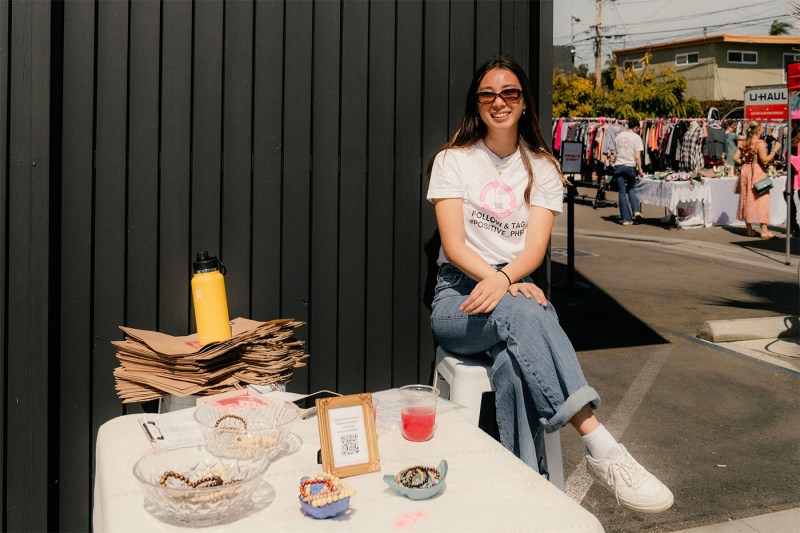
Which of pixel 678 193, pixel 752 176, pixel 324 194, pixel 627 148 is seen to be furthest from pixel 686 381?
pixel 627 148

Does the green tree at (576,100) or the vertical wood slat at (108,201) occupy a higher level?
the green tree at (576,100)

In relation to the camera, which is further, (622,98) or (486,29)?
(622,98)

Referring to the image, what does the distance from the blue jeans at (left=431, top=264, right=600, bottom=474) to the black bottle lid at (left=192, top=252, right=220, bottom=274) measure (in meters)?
0.92

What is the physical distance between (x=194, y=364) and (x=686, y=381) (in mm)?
3689

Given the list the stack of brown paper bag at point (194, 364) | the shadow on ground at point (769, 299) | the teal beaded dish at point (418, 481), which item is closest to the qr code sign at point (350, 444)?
the teal beaded dish at point (418, 481)

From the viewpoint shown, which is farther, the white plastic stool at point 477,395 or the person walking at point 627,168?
the person walking at point 627,168

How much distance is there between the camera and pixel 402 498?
5.42 feet

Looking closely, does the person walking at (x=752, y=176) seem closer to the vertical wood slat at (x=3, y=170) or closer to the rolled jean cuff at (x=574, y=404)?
the rolled jean cuff at (x=574, y=404)

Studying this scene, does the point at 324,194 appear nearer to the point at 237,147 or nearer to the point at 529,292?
the point at 237,147

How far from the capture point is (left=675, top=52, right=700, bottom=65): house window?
41306 mm

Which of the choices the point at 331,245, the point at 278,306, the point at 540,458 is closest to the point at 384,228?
the point at 331,245

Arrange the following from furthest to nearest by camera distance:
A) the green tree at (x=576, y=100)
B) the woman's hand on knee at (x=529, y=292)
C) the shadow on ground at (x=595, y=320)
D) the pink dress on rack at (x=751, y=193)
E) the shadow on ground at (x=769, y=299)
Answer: the green tree at (x=576, y=100) < the pink dress on rack at (x=751, y=193) < the shadow on ground at (x=769, y=299) < the shadow on ground at (x=595, y=320) < the woman's hand on knee at (x=529, y=292)

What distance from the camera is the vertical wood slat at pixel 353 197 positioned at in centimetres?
316

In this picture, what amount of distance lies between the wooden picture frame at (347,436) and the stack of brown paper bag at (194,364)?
0.80 meters
